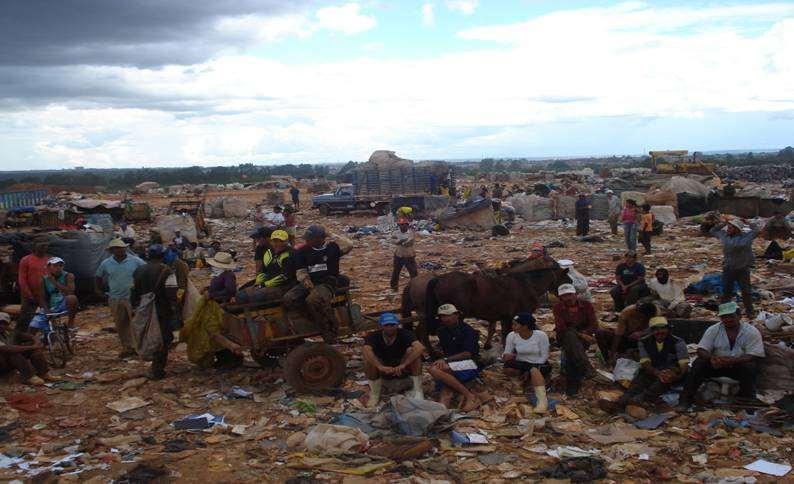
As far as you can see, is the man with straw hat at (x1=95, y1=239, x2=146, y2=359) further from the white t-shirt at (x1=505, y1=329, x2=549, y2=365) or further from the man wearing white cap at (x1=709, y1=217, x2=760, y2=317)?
the man wearing white cap at (x1=709, y1=217, x2=760, y2=317)

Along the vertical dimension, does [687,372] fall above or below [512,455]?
above

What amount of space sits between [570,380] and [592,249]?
11056 mm

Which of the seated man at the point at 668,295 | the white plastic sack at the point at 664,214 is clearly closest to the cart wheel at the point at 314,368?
the seated man at the point at 668,295

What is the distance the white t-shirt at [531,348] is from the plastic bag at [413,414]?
1.26 metres

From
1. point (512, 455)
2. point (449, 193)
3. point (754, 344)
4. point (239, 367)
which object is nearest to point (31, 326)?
point (239, 367)

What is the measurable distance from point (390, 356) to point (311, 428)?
3.72 feet

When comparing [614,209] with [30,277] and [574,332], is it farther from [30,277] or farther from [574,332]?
[30,277]

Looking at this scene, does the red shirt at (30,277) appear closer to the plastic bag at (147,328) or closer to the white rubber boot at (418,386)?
the plastic bag at (147,328)

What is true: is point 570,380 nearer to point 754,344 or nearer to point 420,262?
point 754,344

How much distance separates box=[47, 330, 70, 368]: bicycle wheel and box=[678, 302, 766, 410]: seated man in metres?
7.22

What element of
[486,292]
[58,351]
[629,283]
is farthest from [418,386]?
[58,351]

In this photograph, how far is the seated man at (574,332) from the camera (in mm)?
7156

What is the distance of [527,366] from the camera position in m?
7.17

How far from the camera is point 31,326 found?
28.4 ft
